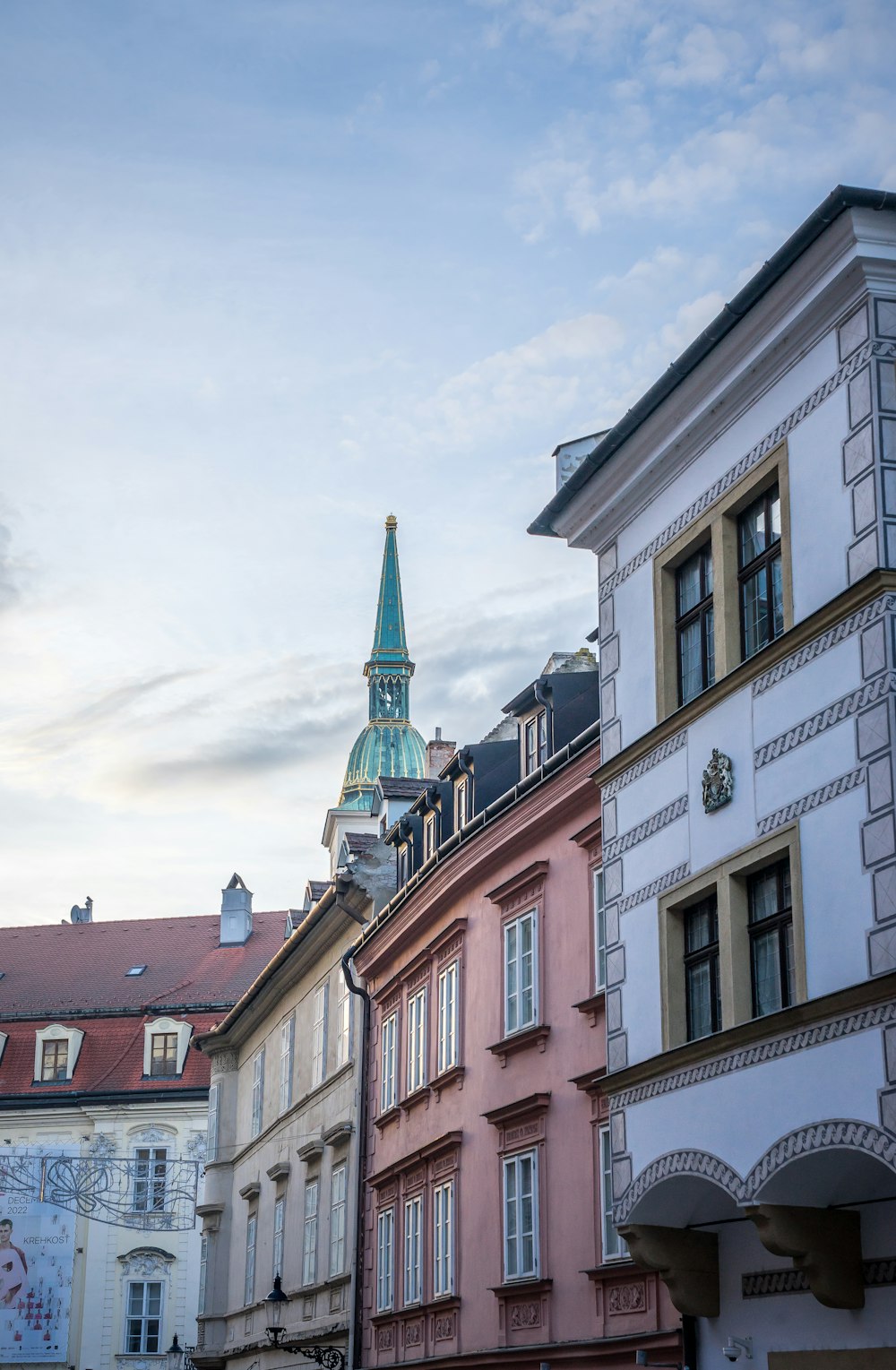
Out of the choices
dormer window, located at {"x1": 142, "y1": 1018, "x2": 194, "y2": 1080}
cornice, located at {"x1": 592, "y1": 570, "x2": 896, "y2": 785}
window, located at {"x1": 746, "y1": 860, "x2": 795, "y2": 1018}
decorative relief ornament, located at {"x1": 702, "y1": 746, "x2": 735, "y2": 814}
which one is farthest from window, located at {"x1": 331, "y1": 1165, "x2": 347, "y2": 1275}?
dormer window, located at {"x1": 142, "y1": 1018, "x2": 194, "y2": 1080}

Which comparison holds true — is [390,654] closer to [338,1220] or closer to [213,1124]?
[213,1124]

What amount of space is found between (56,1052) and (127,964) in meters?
5.92

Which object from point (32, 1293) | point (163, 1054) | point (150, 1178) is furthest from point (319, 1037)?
point (163, 1054)

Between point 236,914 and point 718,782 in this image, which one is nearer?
point 718,782

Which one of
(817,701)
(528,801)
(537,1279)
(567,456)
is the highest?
(567,456)

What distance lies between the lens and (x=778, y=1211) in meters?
13.4

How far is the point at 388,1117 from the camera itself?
27438 mm

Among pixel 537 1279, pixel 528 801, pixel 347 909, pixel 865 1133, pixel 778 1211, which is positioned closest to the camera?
pixel 865 1133

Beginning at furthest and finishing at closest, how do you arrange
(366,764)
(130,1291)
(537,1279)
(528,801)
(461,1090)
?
(366,764) < (130,1291) < (461,1090) < (528,801) < (537,1279)

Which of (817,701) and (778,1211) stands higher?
(817,701)

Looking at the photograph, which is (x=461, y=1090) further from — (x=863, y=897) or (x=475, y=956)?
(x=863, y=897)

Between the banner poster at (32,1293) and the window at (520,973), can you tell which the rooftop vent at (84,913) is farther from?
the window at (520,973)

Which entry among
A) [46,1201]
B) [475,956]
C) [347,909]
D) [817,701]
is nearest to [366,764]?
[46,1201]

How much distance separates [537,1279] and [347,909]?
11.5 metres
